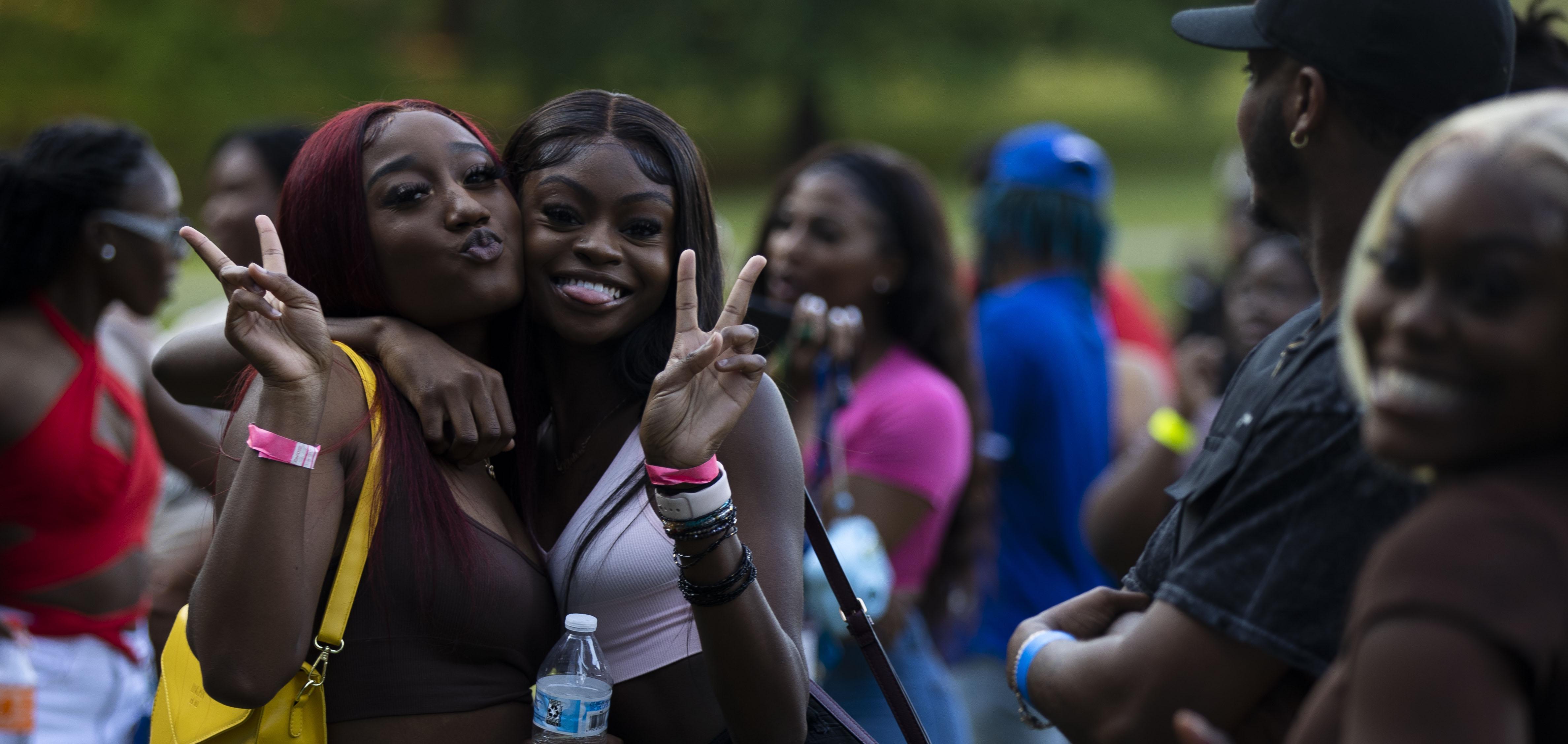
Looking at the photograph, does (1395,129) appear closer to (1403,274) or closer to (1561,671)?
(1403,274)

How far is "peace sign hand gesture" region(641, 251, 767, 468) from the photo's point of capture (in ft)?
6.62

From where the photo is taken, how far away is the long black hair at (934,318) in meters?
4.57

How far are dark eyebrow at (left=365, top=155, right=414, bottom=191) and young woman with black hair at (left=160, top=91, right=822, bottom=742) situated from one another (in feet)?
0.83

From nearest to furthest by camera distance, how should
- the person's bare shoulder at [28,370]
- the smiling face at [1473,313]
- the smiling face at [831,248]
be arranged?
the smiling face at [1473,313] → the person's bare shoulder at [28,370] → the smiling face at [831,248]

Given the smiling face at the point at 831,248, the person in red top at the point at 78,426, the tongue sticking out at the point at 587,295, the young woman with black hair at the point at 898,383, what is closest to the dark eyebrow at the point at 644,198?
the tongue sticking out at the point at 587,295

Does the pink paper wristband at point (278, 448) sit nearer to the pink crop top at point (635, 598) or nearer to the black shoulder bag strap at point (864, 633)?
the pink crop top at point (635, 598)

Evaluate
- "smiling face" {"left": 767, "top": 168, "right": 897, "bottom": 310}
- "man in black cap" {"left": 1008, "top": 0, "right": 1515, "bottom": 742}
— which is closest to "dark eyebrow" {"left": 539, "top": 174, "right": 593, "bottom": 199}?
"man in black cap" {"left": 1008, "top": 0, "right": 1515, "bottom": 742}

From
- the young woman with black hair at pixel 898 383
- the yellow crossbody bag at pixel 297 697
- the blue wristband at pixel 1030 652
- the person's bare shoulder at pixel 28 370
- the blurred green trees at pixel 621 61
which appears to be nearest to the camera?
the blue wristband at pixel 1030 652

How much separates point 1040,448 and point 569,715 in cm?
306

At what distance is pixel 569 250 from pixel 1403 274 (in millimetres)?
1599

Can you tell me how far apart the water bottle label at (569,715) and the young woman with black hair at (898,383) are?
1954 mm

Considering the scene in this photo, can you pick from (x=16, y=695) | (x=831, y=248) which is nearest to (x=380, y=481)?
(x=16, y=695)

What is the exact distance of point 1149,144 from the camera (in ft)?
66.3

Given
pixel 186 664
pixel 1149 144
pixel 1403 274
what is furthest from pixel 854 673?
pixel 1149 144
